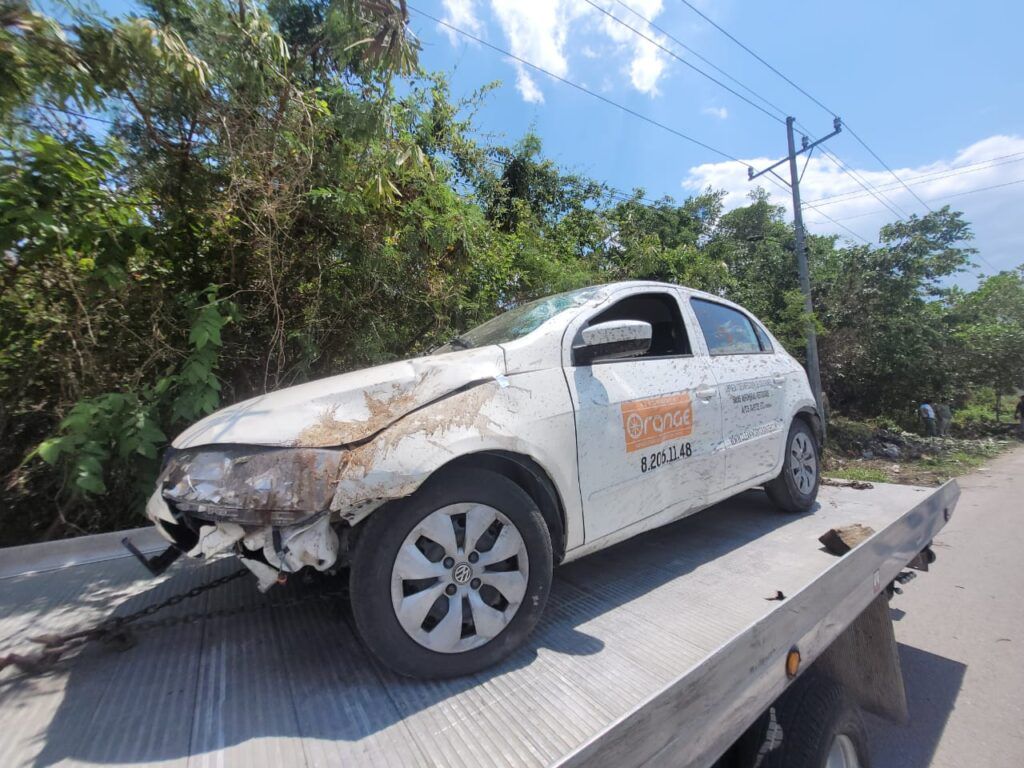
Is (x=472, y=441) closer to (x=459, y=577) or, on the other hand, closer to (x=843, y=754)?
(x=459, y=577)

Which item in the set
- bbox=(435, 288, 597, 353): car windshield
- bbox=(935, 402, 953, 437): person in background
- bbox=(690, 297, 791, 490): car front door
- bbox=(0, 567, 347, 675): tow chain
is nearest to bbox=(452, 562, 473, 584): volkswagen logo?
bbox=(0, 567, 347, 675): tow chain

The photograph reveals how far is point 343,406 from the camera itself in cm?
177

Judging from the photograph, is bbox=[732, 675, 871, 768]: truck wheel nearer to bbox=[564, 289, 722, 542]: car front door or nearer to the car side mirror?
bbox=[564, 289, 722, 542]: car front door

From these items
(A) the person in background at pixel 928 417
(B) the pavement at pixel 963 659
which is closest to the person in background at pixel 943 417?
(A) the person in background at pixel 928 417

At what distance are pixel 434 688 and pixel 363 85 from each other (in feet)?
14.6

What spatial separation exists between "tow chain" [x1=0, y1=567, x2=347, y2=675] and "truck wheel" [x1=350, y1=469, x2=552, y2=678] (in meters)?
0.36

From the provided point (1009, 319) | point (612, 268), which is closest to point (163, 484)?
point (612, 268)

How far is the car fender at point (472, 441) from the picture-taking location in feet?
5.23

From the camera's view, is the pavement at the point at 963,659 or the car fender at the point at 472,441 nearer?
the car fender at the point at 472,441

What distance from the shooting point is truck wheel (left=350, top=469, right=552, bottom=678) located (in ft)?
5.22

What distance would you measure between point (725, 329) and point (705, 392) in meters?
0.79

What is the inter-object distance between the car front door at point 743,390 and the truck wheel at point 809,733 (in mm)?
1073

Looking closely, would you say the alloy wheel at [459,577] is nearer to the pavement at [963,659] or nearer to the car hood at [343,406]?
the car hood at [343,406]

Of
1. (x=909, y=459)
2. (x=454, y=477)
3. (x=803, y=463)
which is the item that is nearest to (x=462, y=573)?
(x=454, y=477)
